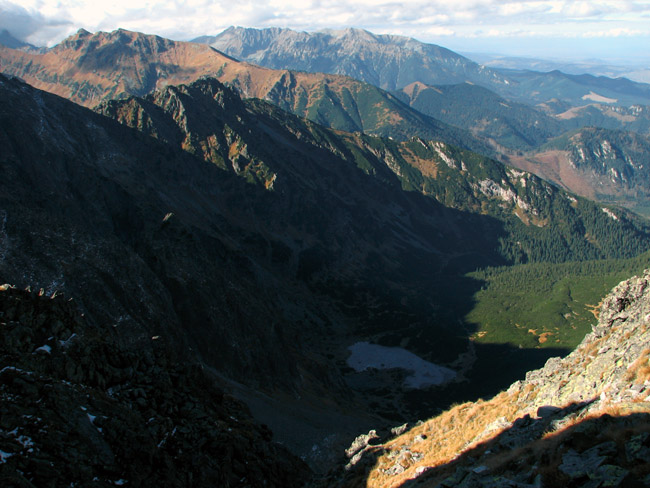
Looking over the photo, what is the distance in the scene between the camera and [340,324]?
188m

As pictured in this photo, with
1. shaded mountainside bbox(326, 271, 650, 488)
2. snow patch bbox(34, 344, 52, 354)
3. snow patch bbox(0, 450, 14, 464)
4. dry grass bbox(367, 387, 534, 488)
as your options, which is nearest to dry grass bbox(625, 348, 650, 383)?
shaded mountainside bbox(326, 271, 650, 488)

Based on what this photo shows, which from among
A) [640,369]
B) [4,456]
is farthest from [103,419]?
[640,369]

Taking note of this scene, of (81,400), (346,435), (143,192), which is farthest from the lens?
(143,192)

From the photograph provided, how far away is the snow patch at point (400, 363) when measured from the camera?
152000 mm

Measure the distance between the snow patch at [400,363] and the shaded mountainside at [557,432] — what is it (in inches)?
3932

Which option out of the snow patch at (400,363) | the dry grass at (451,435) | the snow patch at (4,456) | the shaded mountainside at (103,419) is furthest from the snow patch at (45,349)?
the snow patch at (400,363)

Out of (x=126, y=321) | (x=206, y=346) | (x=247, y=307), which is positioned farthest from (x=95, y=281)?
(x=247, y=307)

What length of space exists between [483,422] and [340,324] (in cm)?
14783

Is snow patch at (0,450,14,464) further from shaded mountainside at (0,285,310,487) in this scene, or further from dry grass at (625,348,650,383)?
dry grass at (625,348,650,383)

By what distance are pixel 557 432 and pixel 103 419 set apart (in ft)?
101

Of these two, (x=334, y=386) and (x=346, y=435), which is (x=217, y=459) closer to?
(x=346, y=435)

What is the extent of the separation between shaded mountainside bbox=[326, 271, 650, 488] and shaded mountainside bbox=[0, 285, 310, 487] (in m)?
11.1

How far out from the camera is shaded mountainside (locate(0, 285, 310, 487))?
99.7ft

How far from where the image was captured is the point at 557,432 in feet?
92.2
